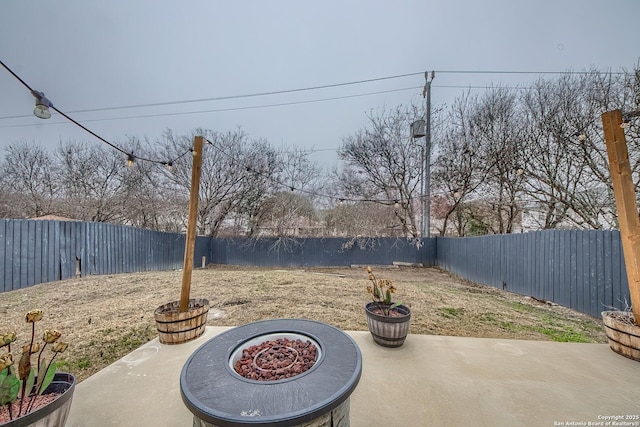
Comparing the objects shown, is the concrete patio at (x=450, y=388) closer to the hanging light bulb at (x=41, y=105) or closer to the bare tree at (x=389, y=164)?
the hanging light bulb at (x=41, y=105)

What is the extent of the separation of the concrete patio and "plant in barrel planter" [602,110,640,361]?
153mm

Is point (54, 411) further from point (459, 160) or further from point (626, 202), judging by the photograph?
point (459, 160)

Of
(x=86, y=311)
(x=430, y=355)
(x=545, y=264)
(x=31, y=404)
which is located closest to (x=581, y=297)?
(x=545, y=264)

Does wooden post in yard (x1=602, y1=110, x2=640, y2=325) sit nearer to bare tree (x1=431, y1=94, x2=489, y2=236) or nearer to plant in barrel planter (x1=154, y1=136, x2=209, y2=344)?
plant in barrel planter (x1=154, y1=136, x2=209, y2=344)

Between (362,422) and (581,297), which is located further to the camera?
(581,297)

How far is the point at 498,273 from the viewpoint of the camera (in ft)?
19.5

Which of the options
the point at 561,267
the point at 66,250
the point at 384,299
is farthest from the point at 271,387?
the point at 66,250

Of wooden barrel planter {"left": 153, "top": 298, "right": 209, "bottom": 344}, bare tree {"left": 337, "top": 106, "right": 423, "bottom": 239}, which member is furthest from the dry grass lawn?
bare tree {"left": 337, "top": 106, "right": 423, "bottom": 239}

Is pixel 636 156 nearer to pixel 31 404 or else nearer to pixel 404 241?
pixel 404 241

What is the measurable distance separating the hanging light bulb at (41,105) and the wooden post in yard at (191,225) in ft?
3.79

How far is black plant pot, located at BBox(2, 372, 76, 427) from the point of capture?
2.91 feet

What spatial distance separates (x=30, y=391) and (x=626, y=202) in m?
4.17

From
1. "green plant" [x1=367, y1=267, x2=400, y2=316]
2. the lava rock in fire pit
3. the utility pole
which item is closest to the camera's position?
the lava rock in fire pit

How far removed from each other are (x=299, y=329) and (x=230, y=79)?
17.7 meters
